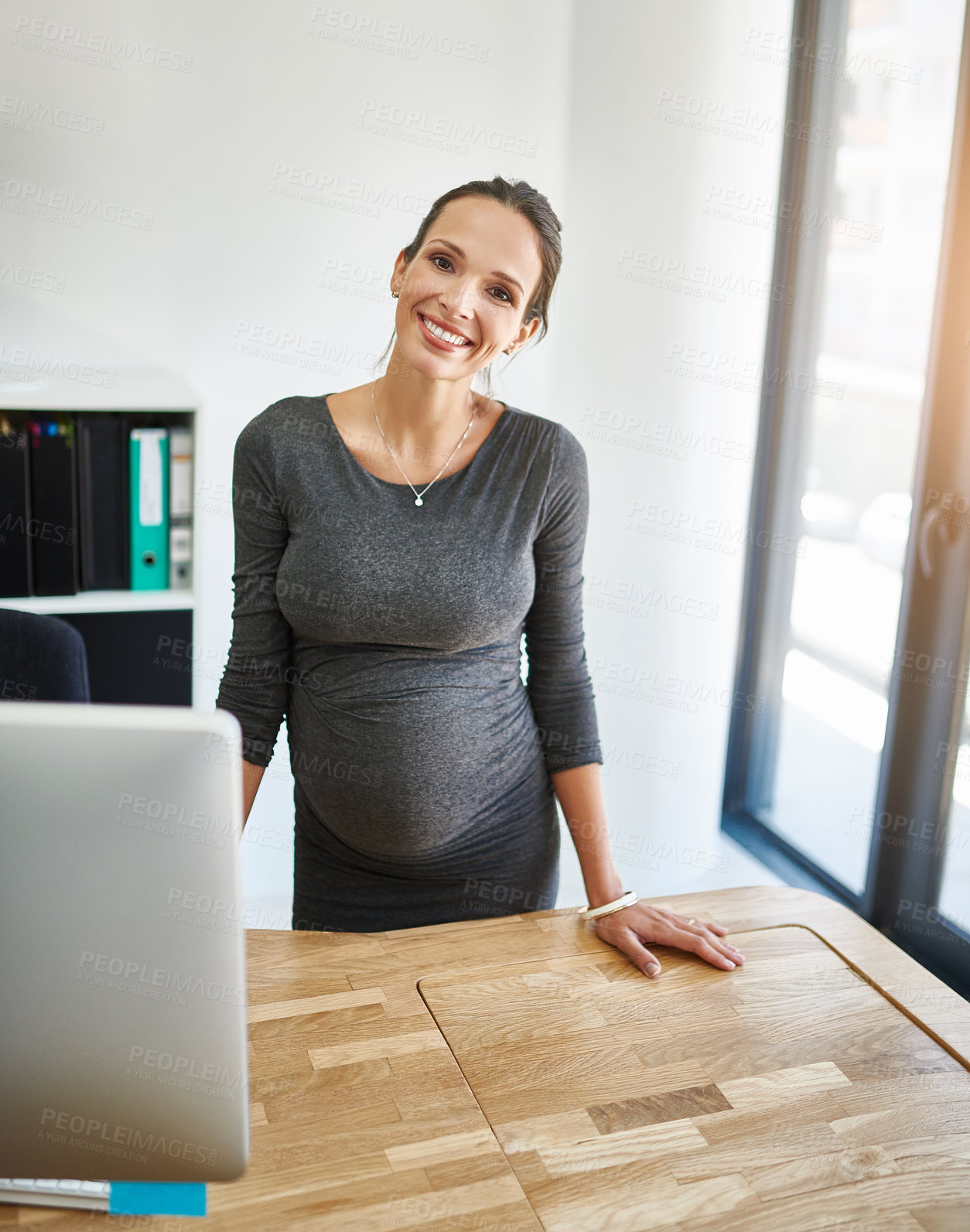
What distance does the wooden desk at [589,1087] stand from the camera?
38.1 inches

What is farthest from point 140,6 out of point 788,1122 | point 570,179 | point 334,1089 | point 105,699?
point 788,1122

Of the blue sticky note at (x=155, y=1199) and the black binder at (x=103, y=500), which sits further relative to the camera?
the black binder at (x=103, y=500)

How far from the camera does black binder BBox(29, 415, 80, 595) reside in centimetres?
216

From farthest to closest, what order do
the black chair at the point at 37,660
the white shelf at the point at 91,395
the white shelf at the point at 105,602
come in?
the white shelf at the point at 105,602 → the white shelf at the point at 91,395 → the black chair at the point at 37,660

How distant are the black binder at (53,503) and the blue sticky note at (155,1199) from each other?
1.50 m

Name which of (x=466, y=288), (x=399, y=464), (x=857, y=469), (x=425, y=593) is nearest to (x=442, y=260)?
(x=466, y=288)

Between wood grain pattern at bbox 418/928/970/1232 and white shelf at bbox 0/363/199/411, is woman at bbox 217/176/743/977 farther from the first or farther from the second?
white shelf at bbox 0/363/199/411

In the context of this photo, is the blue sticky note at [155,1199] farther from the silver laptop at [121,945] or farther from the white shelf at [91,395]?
the white shelf at [91,395]

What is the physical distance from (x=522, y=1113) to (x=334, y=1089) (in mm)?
185

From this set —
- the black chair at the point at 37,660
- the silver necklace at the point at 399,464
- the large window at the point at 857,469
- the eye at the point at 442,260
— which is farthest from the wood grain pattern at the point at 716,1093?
the large window at the point at 857,469

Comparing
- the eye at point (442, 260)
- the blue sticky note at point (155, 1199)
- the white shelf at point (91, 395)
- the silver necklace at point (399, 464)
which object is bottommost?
the blue sticky note at point (155, 1199)

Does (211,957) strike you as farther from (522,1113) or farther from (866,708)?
(866,708)

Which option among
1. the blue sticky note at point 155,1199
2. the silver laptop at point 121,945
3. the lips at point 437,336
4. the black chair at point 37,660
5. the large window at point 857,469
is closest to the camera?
the silver laptop at point 121,945

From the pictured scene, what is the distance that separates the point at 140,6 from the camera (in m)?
2.43
